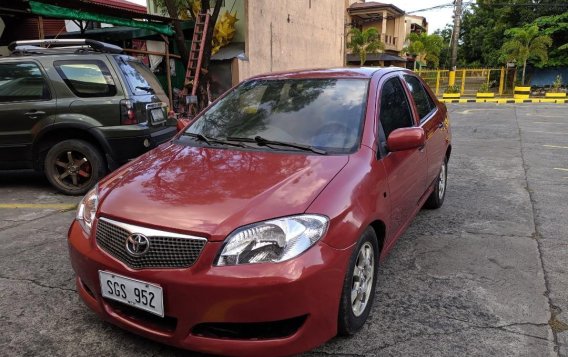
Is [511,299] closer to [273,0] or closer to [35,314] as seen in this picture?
[35,314]

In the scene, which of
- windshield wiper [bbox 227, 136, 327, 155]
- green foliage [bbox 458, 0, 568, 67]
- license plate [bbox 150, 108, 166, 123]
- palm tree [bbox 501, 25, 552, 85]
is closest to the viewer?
windshield wiper [bbox 227, 136, 327, 155]

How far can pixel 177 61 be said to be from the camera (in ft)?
50.5

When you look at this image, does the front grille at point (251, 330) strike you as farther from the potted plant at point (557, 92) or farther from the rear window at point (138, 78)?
the potted plant at point (557, 92)

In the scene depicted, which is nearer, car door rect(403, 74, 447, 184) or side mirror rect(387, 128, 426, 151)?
side mirror rect(387, 128, 426, 151)

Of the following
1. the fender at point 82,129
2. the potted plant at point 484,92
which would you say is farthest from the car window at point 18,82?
the potted plant at point 484,92

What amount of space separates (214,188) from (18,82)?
4419 millimetres

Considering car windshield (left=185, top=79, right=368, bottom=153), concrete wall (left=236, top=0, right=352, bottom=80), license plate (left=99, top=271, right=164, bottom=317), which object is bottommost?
license plate (left=99, top=271, right=164, bottom=317)

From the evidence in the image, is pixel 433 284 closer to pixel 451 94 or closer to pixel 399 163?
pixel 399 163

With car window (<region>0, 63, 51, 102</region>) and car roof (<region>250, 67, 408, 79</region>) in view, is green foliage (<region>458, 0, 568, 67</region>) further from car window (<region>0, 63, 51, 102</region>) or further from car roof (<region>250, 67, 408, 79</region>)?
car window (<region>0, 63, 51, 102</region>)

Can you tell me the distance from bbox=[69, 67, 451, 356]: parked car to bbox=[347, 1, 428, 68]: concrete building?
1312 inches

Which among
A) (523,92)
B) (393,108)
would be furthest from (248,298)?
(523,92)

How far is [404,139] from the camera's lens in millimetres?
3117

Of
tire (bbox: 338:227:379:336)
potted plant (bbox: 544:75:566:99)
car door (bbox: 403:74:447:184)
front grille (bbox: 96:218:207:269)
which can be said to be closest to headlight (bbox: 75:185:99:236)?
front grille (bbox: 96:218:207:269)

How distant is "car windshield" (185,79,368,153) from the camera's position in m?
3.16
